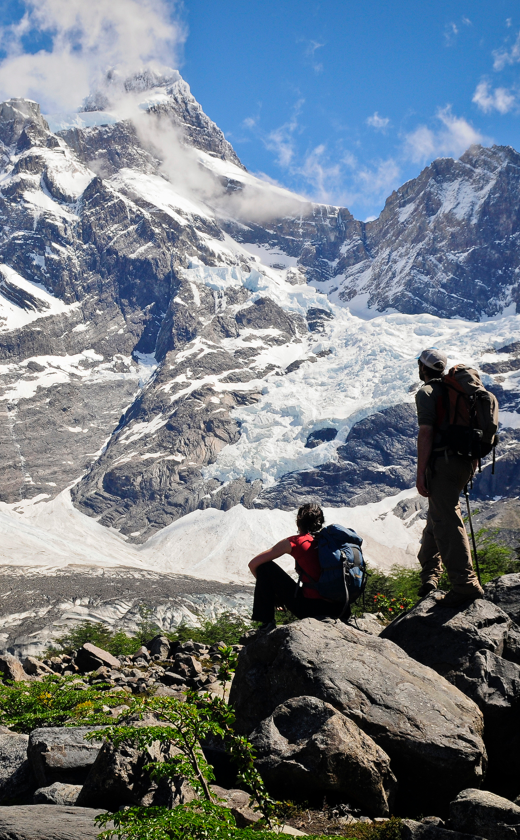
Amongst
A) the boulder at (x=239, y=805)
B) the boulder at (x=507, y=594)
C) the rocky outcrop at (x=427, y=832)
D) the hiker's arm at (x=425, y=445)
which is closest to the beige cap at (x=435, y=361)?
the hiker's arm at (x=425, y=445)

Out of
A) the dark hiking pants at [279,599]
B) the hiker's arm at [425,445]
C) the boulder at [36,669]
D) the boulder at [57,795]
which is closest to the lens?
the boulder at [57,795]

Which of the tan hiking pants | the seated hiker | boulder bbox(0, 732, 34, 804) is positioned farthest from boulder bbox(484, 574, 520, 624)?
boulder bbox(0, 732, 34, 804)

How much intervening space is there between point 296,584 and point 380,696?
66.9 inches

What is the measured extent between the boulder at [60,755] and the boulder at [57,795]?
0.31m

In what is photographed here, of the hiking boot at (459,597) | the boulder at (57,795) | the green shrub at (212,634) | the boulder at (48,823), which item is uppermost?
the hiking boot at (459,597)

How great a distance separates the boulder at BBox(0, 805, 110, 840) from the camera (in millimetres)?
4027

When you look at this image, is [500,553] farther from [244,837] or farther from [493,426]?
A: [244,837]

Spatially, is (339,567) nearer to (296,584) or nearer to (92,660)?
(296,584)

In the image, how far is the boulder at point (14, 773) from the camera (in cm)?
571

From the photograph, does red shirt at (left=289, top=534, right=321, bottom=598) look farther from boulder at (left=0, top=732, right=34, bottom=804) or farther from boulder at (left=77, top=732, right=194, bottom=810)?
boulder at (left=0, top=732, right=34, bottom=804)

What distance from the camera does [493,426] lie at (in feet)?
22.3

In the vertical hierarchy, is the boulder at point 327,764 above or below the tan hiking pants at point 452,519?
below

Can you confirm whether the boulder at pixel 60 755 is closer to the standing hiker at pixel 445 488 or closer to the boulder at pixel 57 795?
the boulder at pixel 57 795

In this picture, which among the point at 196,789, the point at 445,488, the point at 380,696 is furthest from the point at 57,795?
the point at 445,488
